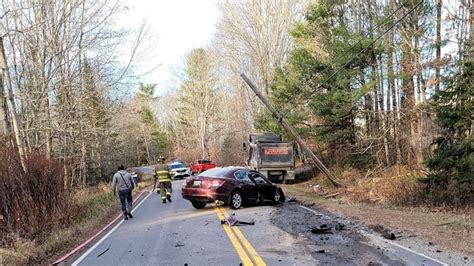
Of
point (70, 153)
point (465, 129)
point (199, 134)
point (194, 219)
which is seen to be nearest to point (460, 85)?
point (465, 129)

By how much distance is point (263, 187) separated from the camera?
1658cm

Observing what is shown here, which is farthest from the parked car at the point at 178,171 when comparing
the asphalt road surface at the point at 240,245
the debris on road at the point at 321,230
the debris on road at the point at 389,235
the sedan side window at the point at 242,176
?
the debris on road at the point at 389,235

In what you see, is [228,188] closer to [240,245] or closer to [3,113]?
[240,245]

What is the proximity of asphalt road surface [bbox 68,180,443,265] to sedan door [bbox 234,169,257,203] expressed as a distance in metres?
2.22

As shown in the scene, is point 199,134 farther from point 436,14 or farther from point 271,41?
point 436,14

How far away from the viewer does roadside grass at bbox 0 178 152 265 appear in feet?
29.4

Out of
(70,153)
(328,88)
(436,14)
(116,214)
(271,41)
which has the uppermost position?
(271,41)

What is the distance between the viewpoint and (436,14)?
2217cm

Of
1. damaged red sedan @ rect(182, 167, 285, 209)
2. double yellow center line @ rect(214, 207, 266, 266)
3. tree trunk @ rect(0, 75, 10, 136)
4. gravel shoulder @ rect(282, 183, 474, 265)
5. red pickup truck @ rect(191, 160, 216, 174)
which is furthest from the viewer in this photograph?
red pickup truck @ rect(191, 160, 216, 174)

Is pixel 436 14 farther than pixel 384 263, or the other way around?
pixel 436 14

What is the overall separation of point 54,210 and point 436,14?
1915cm

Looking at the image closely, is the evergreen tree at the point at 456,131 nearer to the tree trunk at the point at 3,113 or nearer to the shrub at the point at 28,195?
the shrub at the point at 28,195

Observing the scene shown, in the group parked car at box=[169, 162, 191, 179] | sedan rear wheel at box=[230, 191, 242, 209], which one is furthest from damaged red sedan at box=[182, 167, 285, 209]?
parked car at box=[169, 162, 191, 179]

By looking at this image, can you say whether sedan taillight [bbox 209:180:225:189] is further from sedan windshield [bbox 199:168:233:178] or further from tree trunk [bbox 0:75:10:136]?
tree trunk [bbox 0:75:10:136]
